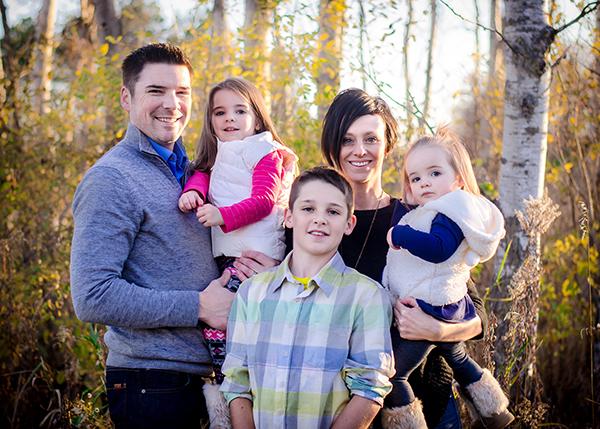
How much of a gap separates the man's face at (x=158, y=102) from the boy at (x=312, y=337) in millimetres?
656

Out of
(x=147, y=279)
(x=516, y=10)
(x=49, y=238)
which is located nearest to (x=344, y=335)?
(x=147, y=279)

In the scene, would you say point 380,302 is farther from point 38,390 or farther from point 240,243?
point 38,390

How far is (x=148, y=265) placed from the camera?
2.71 meters

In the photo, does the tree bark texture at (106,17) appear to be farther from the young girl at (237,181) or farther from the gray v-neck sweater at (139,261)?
the gray v-neck sweater at (139,261)

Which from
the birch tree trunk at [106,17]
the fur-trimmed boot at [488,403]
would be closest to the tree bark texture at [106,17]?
the birch tree trunk at [106,17]

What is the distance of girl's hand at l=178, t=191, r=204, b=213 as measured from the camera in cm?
276

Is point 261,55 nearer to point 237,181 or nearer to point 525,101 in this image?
point 525,101

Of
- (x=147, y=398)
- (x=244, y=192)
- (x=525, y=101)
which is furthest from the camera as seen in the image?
(x=525, y=101)

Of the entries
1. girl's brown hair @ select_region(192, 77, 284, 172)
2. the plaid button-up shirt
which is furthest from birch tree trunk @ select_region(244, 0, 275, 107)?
the plaid button-up shirt

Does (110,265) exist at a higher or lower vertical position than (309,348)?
higher

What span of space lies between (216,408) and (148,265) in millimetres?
650

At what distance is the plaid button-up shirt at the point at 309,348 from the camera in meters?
2.53

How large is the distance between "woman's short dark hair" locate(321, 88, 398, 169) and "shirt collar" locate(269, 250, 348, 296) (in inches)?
27.3

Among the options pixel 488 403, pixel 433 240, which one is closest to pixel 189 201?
pixel 433 240
